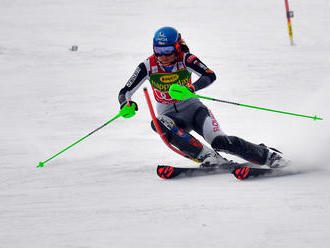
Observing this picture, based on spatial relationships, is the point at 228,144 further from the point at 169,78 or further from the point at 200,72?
the point at 169,78

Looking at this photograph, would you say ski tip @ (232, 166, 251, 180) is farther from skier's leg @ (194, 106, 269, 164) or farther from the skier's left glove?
the skier's left glove

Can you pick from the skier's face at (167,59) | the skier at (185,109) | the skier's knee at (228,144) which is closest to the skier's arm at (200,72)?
the skier at (185,109)

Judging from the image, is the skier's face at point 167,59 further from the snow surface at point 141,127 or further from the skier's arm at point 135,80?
the snow surface at point 141,127

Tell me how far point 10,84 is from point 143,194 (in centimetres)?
732

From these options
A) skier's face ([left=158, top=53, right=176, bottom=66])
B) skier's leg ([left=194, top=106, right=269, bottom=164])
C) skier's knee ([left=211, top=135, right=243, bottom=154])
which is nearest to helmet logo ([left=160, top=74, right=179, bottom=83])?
skier's face ([left=158, top=53, right=176, bottom=66])

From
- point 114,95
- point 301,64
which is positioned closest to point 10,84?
point 114,95

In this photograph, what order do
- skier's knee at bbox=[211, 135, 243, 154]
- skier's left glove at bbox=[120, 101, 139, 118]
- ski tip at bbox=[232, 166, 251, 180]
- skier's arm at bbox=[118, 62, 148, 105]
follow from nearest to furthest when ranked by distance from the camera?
ski tip at bbox=[232, 166, 251, 180]
skier's knee at bbox=[211, 135, 243, 154]
skier's left glove at bbox=[120, 101, 139, 118]
skier's arm at bbox=[118, 62, 148, 105]

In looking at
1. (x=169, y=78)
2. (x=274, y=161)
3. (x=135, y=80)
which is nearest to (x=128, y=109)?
(x=135, y=80)

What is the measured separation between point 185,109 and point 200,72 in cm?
46

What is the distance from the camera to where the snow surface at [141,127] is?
4031mm

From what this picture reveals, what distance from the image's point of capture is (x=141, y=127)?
28.8 feet

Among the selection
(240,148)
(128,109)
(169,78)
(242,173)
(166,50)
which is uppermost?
(166,50)

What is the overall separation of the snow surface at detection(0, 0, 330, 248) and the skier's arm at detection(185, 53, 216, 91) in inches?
39.7

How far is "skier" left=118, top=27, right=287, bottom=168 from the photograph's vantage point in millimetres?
5477
